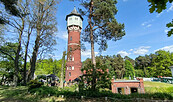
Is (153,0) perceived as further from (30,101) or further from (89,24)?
(89,24)

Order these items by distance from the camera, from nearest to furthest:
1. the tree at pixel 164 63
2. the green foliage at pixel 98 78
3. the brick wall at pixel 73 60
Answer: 1. the green foliage at pixel 98 78
2. the brick wall at pixel 73 60
3. the tree at pixel 164 63

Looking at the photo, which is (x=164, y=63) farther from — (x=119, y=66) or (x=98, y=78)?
(x=98, y=78)

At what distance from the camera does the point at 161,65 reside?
29.7m

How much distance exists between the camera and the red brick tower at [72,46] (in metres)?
25.3

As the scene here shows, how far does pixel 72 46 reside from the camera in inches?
1040

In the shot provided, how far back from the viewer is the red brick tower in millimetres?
25328

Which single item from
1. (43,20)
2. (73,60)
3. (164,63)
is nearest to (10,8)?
(43,20)

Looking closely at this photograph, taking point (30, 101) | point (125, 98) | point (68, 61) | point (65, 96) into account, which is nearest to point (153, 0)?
point (125, 98)

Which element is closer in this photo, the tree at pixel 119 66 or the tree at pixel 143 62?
the tree at pixel 119 66

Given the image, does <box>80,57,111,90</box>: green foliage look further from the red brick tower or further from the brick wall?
the red brick tower

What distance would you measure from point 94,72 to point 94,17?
6.44 m

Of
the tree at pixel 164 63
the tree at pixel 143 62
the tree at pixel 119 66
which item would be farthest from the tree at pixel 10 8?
the tree at pixel 143 62

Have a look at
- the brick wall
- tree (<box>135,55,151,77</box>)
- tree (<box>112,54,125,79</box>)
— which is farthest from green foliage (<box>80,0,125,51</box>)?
tree (<box>135,55,151,77</box>)

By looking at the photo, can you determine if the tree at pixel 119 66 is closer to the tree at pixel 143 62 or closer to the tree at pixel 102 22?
the tree at pixel 143 62
